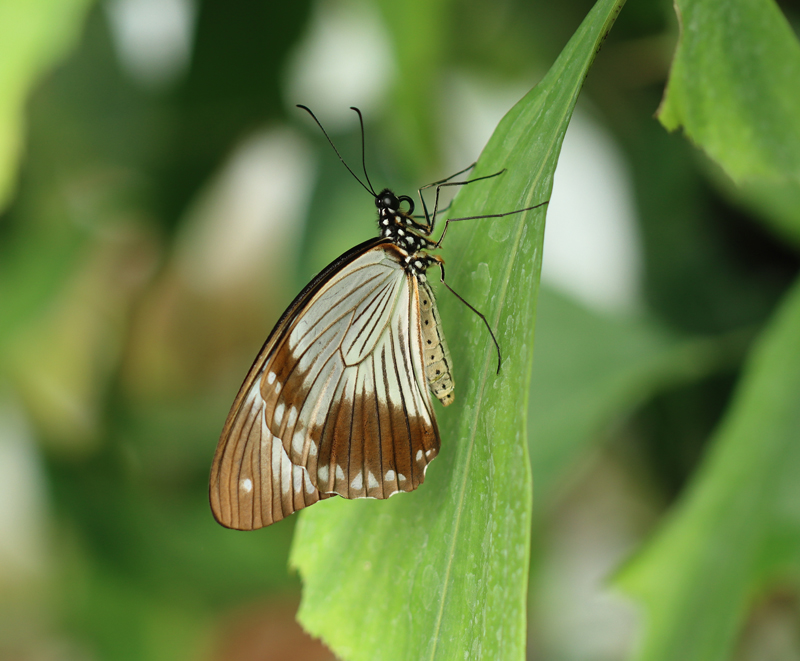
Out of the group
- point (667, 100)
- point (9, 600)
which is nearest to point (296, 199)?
point (667, 100)

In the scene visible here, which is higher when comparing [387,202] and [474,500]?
[387,202]

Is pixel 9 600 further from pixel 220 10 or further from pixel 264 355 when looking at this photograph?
pixel 264 355

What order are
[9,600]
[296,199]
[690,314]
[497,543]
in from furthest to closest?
[9,600]
[296,199]
[690,314]
[497,543]

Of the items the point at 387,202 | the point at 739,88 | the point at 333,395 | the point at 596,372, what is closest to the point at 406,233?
the point at 387,202

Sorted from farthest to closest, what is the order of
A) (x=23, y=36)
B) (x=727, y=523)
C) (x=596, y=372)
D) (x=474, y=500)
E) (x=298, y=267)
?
1. (x=298, y=267)
2. (x=596, y=372)
3. (x=727, y=523)
4. (x=23, y=36)
5. (x=474, y=500)

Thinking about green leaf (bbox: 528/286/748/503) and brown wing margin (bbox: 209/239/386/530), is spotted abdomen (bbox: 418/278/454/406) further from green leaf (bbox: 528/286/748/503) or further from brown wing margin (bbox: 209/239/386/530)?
green leaf (bbox: 528/286/748/503)

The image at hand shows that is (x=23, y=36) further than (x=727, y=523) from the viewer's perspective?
No

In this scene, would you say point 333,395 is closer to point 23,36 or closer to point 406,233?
point 406,233

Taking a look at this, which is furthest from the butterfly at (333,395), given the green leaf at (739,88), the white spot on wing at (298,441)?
the green leaf at (739,88)
